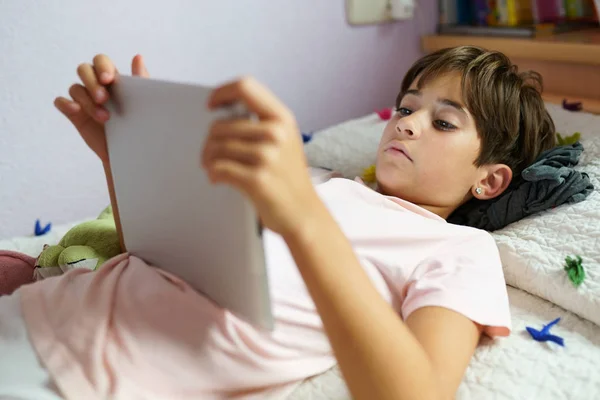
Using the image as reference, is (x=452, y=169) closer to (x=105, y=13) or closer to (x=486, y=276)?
(x=486, y=276)

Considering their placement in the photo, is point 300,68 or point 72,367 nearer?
point 72,367

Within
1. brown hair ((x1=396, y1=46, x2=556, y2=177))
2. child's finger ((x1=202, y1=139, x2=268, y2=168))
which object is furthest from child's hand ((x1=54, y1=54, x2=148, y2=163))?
brown hair ((x1=396, y1=46, x2=556, y2=177))

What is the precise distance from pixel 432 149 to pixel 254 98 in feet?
1.80

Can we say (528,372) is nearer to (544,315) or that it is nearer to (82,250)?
(544,315)

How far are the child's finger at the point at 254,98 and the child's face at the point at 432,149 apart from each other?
507 millimetres

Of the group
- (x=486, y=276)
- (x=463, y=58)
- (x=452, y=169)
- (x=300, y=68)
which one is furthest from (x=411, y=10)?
(x=486, y=276)

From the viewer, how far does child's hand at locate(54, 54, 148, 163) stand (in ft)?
2.53

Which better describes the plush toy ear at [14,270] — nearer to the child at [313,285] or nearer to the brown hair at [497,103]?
the child at [313,285]

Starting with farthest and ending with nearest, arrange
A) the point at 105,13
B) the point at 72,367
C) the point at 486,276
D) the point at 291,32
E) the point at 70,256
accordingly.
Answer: the point at 291,32 → the point at 105,13 → the point at 70,256 → the point at 486,276 → the point at 72,367

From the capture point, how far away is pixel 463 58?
1.09m

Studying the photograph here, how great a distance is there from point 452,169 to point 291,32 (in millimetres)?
904

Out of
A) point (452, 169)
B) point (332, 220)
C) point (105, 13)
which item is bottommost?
point (452, 169)

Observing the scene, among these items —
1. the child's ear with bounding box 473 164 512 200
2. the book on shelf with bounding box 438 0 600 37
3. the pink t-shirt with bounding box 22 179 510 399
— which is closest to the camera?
the pink t-shirt with bounding box 22 179 510 399

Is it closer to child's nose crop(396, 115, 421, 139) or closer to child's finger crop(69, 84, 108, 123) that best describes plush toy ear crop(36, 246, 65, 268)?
child's finger crop(69, 84, 108, 123)
